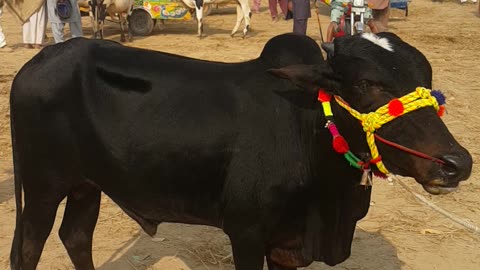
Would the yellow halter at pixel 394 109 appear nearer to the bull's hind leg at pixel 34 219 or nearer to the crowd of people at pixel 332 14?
the bull's hind leg at pixel 34 219

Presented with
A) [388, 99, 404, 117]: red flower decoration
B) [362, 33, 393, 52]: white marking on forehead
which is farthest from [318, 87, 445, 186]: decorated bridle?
[362, 33, 393, 52]: white marking on forehead

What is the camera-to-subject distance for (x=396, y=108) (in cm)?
228

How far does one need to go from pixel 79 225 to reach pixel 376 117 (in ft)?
6.34

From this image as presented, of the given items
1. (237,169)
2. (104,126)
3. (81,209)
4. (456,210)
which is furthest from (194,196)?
(456,210)

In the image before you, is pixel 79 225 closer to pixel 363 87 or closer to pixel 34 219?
pixel 34 219

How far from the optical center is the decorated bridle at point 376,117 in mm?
2281

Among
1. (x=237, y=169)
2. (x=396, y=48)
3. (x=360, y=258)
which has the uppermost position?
(x=396, y=48)

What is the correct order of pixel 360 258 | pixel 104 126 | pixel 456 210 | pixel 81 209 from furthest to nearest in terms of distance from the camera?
pixel 456 210 < pixel 360 258 < pixel 81 209 < pixel 104 126

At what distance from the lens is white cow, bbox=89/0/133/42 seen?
11922mm

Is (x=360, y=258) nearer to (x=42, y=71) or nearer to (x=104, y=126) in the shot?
(x=104, y=126)

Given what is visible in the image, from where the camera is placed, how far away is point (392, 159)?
7.77 feet

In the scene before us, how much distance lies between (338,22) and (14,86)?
6622mm

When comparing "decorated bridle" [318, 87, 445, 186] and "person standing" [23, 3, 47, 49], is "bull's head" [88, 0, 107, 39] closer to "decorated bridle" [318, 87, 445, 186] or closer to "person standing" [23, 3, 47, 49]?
"person standing" [23, 3, 47, 49]

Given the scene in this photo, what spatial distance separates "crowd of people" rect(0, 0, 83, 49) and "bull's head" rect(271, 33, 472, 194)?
9199 millimetres
